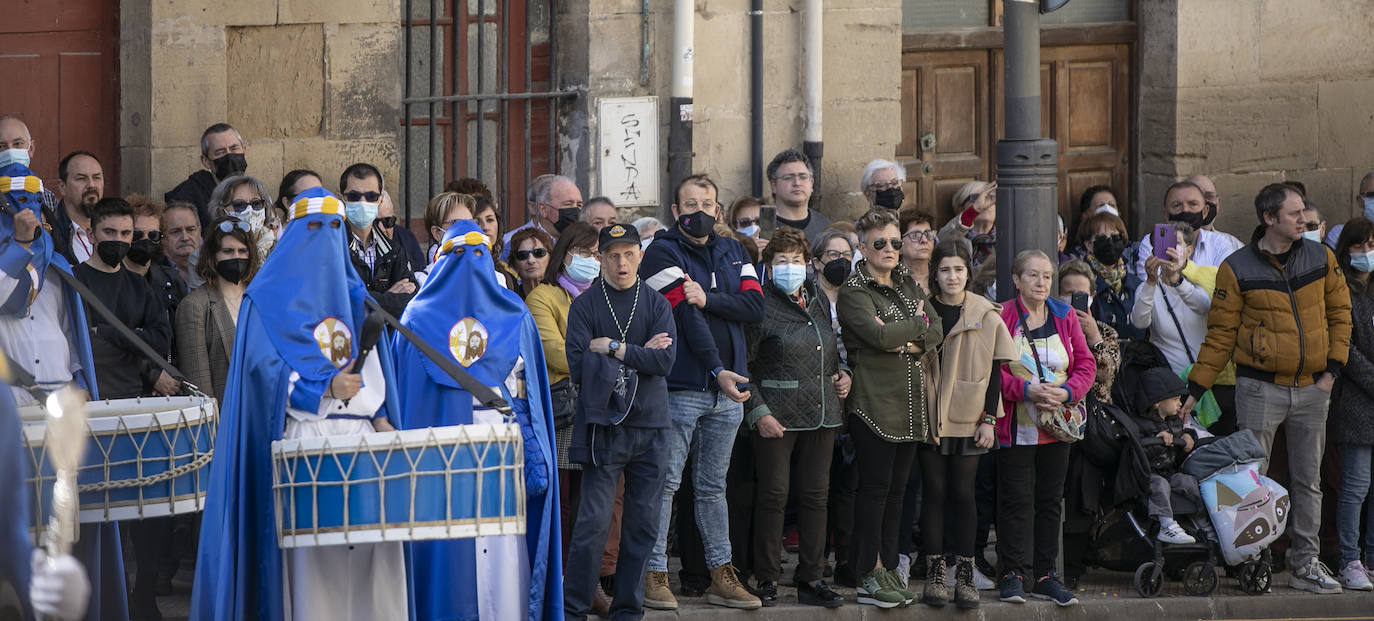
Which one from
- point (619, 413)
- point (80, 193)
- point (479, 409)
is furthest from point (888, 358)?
point (80, 193)

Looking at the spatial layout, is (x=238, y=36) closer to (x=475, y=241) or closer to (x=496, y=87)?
(x=496, y=87)

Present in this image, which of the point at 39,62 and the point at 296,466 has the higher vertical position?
the point at 39,62

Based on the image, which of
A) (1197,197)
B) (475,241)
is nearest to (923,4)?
(1197,197)

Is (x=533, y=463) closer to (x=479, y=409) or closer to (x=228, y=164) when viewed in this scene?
(x=479, y=409)

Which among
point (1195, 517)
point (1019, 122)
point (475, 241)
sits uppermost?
point (1019, 122)

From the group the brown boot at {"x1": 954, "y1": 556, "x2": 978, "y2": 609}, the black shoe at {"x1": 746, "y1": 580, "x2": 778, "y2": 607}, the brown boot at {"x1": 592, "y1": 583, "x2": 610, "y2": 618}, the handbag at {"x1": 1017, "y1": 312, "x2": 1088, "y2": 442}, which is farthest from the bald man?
the handbag at {"x1": 1017, "y1": 312, "x2": 1088, "y2": 442}

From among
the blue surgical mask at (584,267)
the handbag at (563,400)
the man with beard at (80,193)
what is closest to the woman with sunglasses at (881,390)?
the blue surgical mask at (584,267)

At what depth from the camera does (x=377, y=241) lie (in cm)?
954

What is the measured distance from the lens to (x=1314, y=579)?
1001 centimetres

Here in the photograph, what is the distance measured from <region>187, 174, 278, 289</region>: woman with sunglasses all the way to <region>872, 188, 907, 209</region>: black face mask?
3.77 metres

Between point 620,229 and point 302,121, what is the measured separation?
3.66m

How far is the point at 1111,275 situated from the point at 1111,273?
0.5 inches

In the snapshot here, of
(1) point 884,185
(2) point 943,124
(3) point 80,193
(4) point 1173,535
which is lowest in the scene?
(4) point 1173,535

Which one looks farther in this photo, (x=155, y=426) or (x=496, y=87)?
(x=496, y=87)
